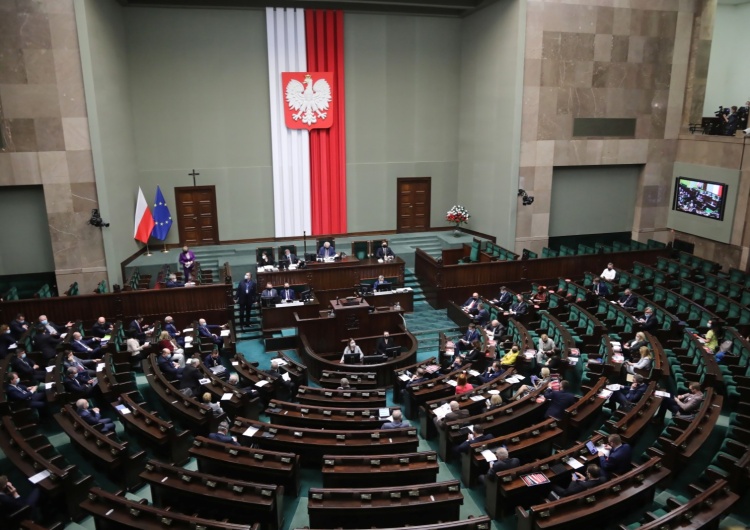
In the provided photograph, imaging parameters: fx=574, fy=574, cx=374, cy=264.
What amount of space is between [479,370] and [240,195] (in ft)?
34.3

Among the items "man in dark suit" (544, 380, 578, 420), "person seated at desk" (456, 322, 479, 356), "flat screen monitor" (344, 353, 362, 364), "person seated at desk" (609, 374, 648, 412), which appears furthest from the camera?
"person seated at desk" (456, 322, 479, 356)

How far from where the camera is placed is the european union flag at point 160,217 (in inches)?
664

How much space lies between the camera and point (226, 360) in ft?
37.7

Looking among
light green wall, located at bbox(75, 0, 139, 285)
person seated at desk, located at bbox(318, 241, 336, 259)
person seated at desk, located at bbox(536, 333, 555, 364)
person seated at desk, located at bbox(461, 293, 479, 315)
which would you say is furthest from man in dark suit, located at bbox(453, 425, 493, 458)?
light green wall, located at bbox(75, 0, 139, 285)

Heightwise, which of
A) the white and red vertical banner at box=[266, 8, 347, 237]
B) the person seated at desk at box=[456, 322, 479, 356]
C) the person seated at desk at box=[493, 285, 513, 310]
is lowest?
the person seated at desk at box=[456, 322, 479, 356]

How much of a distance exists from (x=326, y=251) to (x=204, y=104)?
6150 mm

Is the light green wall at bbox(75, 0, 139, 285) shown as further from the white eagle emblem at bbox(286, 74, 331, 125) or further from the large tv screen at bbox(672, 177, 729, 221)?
the large tv screen at bbox(672, 177, 729, 221)

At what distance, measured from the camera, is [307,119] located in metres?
17.9

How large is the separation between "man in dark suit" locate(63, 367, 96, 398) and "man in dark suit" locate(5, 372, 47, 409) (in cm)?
36

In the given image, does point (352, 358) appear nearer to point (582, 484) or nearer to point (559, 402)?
point (559, 402)

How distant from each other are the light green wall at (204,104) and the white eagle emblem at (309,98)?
816 mm

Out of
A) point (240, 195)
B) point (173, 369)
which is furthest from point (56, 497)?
point (240, 195)

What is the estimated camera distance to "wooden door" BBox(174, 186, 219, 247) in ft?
Result: 57.6

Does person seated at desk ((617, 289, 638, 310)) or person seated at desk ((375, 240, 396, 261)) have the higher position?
person seated at desk ((375, 240, 396, 261))
